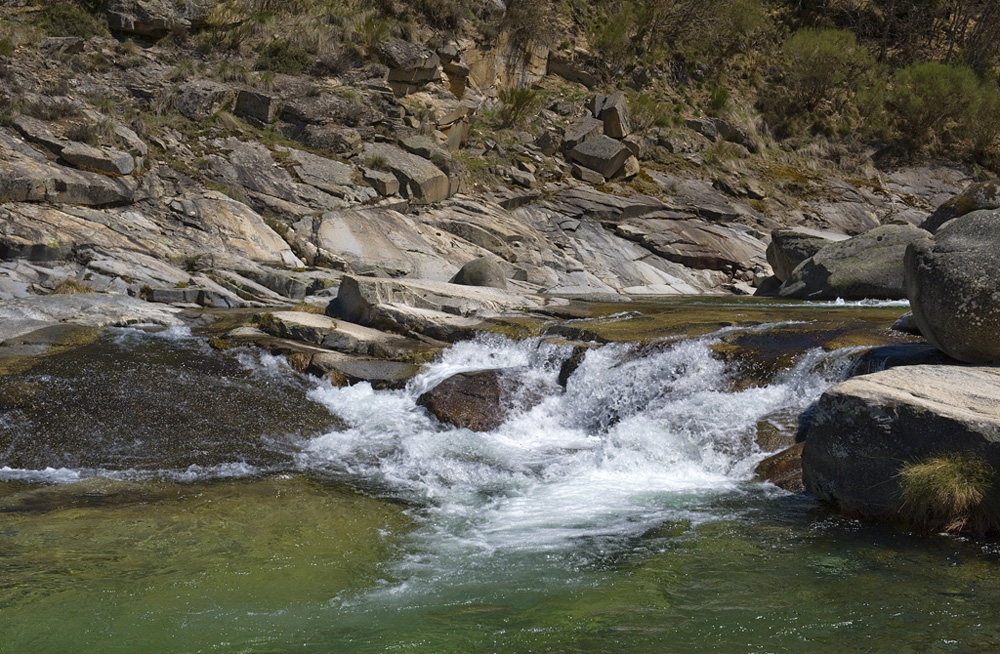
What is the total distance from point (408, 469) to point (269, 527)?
2035 mm

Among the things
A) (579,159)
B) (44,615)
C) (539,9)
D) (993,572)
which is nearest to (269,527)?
(44,615)

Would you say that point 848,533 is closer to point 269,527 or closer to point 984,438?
point 984,438

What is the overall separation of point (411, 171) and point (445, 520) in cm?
1608

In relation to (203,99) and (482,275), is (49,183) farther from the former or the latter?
(482,275)

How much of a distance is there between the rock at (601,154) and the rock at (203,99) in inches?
414

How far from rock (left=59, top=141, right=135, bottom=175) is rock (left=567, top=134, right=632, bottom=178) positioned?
13644 mm

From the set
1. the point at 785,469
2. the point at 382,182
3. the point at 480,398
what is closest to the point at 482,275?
the point at 382,182

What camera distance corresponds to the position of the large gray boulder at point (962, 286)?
7129 millimetres

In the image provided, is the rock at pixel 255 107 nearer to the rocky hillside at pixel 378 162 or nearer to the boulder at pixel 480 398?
the rocky hillside at pixel 378 162

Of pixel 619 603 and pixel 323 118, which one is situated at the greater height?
pixel 323 118

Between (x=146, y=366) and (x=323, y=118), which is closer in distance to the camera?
(x=146, y=366)

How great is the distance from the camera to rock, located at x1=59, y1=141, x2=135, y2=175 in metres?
16.9

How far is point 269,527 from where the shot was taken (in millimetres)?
6195

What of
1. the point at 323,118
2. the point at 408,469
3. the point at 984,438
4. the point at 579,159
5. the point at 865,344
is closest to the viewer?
the point at 984,438
